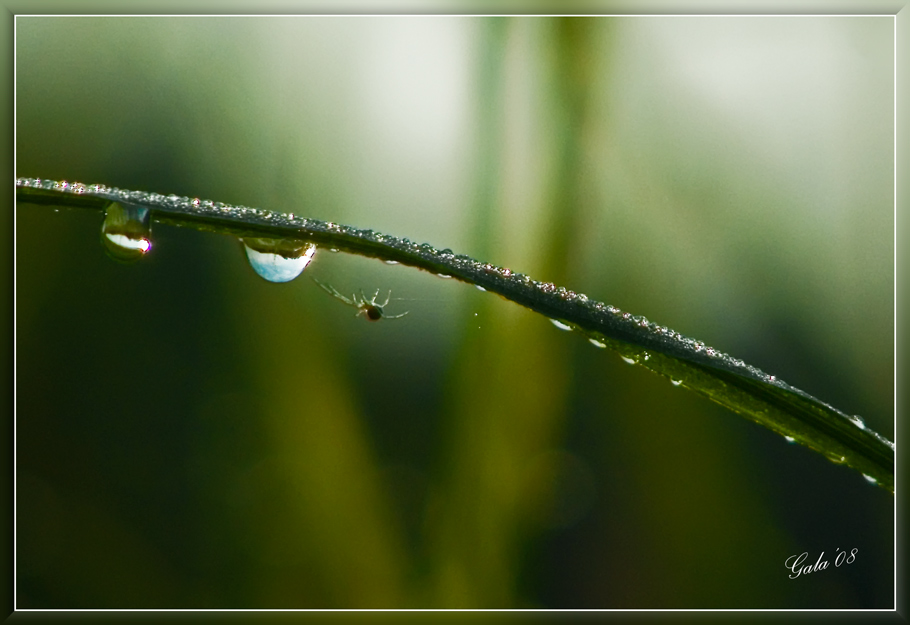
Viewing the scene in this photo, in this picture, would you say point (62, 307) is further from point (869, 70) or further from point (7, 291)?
point (869, 70)

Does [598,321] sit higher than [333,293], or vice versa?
[333,293]

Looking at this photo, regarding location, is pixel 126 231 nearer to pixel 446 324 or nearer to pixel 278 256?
pixel 278 256

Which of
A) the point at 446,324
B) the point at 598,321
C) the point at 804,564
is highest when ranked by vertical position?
the point at 446,324

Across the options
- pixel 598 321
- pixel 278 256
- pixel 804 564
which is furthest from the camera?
pixel 804 564

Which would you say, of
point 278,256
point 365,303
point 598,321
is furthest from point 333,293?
point 598,321

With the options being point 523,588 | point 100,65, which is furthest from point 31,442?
point 523,588
